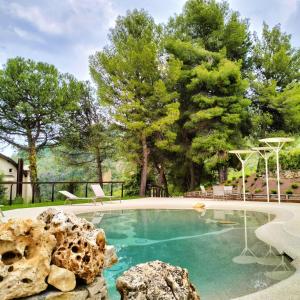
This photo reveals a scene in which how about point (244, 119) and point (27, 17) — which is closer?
point (27, 17)

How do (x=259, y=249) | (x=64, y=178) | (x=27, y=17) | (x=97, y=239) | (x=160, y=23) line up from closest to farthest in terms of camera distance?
(x=97, y=239), (x=259, y=249), (x=27, y=17), (x=160, y=23), (x=64, y=178)

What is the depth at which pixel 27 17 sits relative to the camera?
1852cm

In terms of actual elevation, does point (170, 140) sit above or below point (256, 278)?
above

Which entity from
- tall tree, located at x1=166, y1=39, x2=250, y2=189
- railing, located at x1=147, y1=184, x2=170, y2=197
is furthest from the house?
tall tree, located at x1=166, y1=39, x2=250, y2=189

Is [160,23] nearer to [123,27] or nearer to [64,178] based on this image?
[123,27]

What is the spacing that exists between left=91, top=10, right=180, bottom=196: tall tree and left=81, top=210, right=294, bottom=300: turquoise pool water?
9271mm

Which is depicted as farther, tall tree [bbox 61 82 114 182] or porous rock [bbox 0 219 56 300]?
tall tree [bbox 61 82 114 182]

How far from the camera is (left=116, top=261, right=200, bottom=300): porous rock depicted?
2.29 metres

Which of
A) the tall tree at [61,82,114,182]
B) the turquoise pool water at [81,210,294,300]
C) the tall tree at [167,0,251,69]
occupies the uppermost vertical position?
the tall tree at [167,0,251,69]

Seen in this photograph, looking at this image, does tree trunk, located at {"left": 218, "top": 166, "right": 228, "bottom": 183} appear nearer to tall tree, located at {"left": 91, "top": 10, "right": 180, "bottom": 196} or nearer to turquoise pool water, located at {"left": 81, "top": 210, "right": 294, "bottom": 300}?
tall tree, located at {"left": 91, "top": 10, "right": 180, "bottom": 196}

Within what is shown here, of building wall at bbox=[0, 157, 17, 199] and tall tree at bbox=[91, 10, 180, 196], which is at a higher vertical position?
tall tree at bbox=[91, 10, 180, 196]

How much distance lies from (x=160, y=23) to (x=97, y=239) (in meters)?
21.7

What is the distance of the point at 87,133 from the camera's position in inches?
932

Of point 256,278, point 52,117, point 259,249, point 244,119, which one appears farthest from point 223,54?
point 256,278
